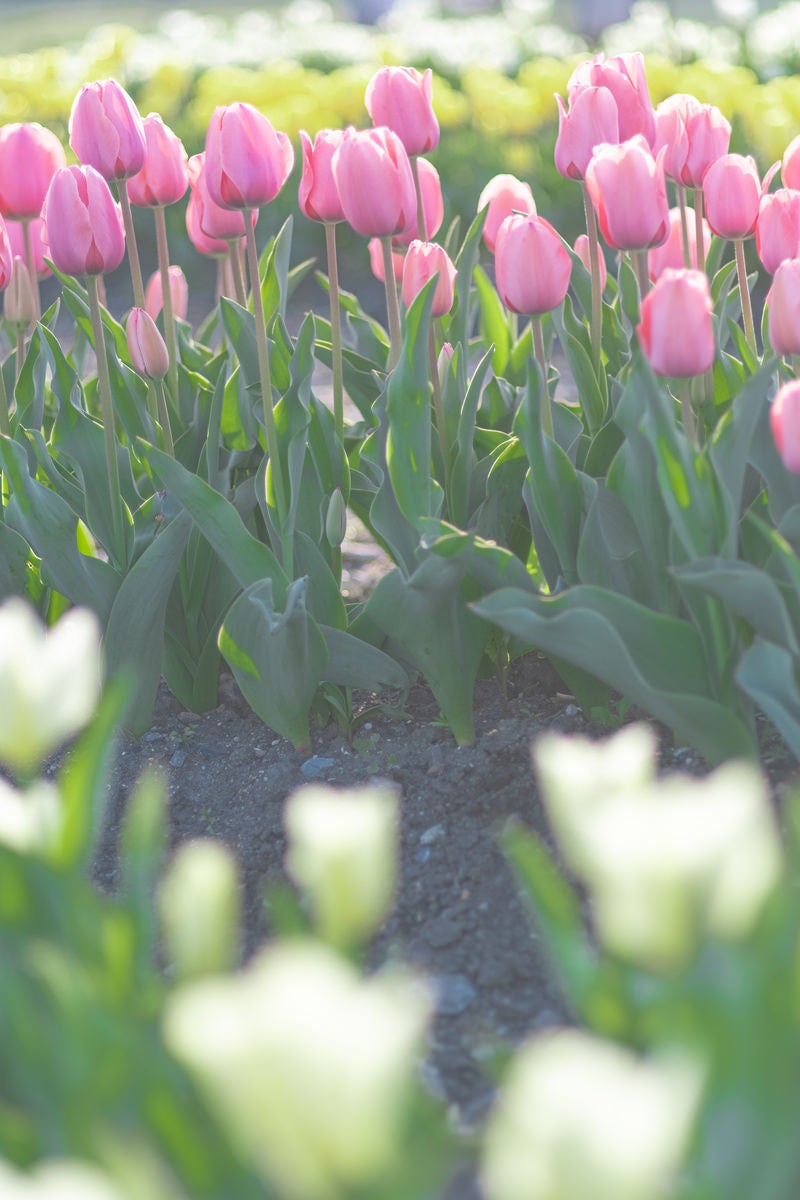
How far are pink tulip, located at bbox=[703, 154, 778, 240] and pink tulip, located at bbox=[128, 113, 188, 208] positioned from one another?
794mm

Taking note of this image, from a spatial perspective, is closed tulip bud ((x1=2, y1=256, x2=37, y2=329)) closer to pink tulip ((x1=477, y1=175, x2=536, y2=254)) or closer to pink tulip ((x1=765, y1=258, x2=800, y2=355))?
pink tulip ((x1=477, y1=175, x2=536, y2=254))

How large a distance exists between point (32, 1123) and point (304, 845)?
33cm

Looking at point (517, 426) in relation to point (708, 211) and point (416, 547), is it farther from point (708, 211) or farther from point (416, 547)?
point (708, 211)

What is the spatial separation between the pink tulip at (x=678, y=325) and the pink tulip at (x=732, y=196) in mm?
434

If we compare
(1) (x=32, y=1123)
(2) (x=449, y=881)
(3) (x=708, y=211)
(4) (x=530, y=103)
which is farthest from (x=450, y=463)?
(4) (x=530, y=103)

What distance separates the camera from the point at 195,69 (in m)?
8.55

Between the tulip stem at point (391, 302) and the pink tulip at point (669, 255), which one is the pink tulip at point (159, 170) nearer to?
the tulip stem at point (391, 302)

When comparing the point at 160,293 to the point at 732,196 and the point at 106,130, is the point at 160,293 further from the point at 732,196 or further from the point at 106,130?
the point at 732,196

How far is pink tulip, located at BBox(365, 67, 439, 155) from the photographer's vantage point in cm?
194

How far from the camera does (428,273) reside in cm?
194

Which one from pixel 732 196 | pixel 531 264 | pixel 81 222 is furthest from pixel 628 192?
pixel 81 222

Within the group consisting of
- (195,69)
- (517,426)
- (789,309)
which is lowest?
(195,69)

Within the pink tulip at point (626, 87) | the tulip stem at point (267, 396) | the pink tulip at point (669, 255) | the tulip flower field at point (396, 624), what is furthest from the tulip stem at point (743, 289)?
the tulip stem at point (267, 396)

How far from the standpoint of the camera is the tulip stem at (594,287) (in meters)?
2.00
